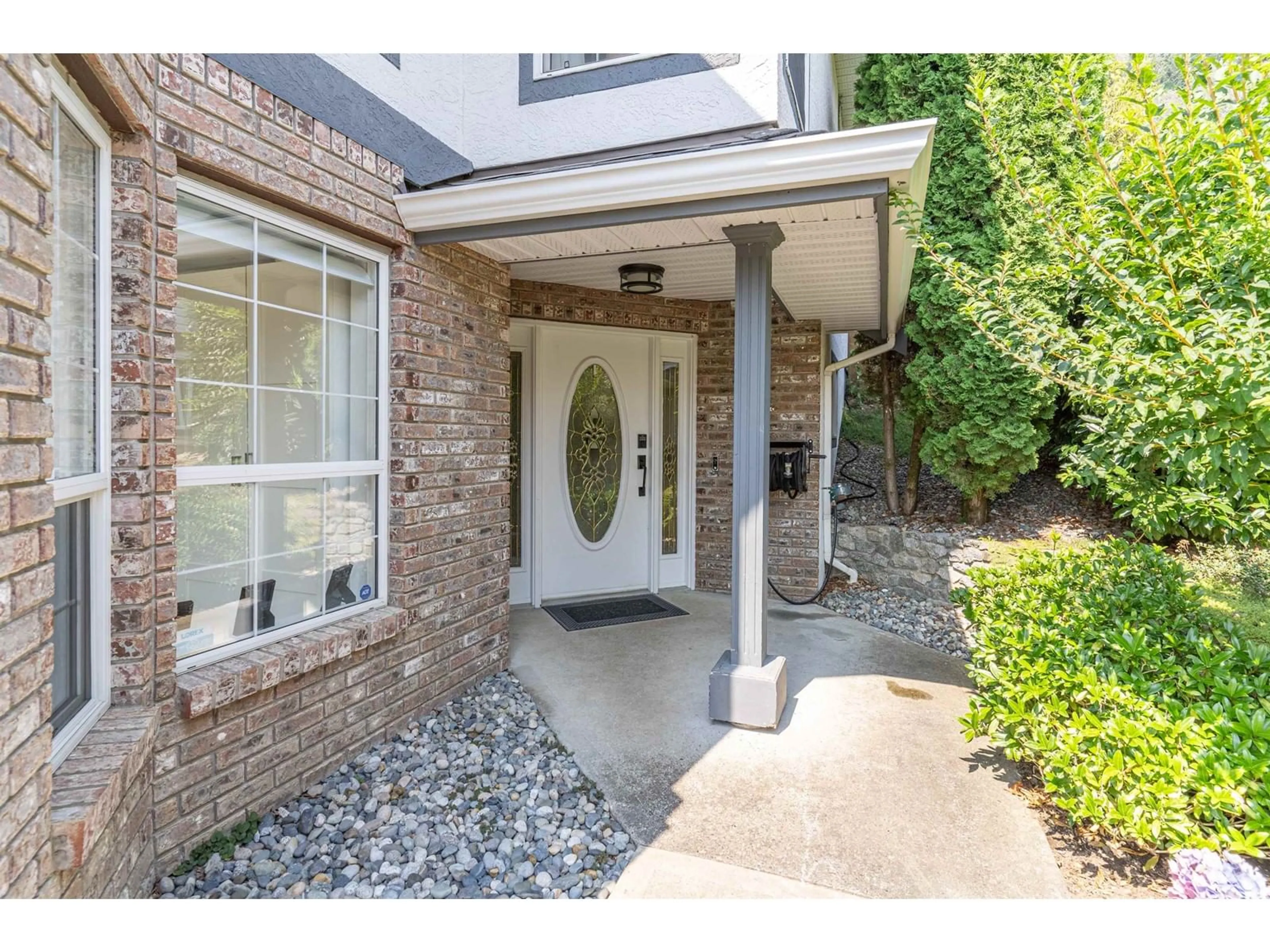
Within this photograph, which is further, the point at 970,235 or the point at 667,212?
the point at 970,235

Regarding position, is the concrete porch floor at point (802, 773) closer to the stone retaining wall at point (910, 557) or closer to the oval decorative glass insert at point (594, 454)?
the oval decorative glass insert at point (594, 454)

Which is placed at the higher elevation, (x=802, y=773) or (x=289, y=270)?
(x=289, y=270)

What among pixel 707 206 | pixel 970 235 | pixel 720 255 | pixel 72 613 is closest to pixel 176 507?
pixel 72 613

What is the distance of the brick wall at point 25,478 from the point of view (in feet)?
4.44

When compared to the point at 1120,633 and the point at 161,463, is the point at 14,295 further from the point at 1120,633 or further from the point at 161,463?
the point at 1120,633

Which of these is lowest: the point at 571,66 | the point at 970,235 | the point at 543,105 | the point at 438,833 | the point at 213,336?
the point at 438,833

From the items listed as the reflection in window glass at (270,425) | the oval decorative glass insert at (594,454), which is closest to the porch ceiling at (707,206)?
the reflection in window glass at (270,425)

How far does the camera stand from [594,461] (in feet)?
18.6

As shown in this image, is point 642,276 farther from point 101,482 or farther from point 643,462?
point 101,482

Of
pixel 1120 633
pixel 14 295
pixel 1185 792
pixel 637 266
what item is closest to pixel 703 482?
pixel 637 266

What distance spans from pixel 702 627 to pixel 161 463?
3.67m

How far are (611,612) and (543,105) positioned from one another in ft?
11.6

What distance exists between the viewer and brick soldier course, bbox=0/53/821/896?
1436 millimetres

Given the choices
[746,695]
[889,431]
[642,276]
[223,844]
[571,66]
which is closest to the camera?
[223,844]
